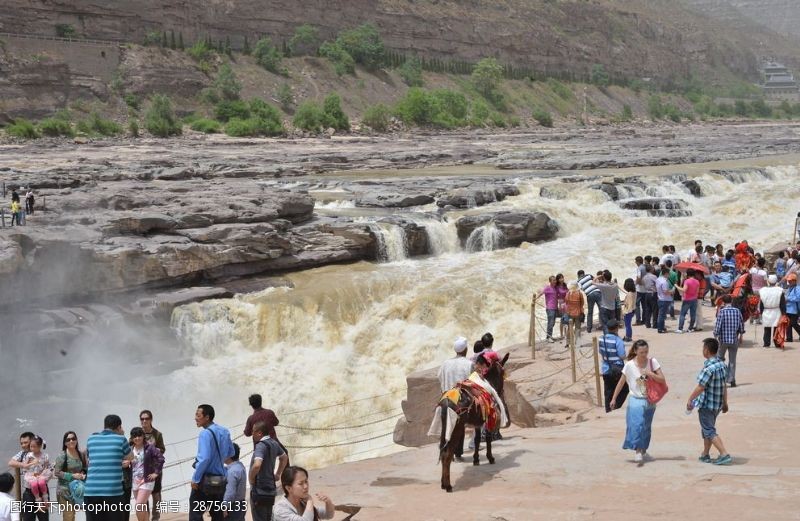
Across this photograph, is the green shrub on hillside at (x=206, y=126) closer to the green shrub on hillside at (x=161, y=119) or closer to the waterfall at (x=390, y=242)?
the green shrub on hillside at (x=161, y=119)

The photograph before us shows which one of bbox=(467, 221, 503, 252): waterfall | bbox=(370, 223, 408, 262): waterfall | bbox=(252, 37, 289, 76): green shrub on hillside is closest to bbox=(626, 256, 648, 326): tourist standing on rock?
bbox=(370, 223, 408, 262): waterfall

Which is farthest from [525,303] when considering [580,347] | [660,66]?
[660,66]

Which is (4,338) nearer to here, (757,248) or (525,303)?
(525,303)

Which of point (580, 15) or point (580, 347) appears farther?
point (580, 15)

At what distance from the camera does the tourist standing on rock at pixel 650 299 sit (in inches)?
660

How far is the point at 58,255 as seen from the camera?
20328mm

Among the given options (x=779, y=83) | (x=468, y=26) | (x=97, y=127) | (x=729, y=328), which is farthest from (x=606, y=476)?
(x=779, y=83)

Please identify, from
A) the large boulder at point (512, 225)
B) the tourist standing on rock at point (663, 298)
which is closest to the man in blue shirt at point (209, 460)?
the tourist standing on rock at point (663, 298)

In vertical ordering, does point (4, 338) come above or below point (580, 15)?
below

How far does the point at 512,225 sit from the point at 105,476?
20.5 meters

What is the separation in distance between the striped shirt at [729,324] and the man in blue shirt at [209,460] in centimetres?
709

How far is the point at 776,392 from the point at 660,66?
452ft

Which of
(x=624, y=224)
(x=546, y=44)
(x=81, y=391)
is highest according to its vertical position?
(x=546, y=44)

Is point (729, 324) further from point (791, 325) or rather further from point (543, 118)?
point (543, 118)
